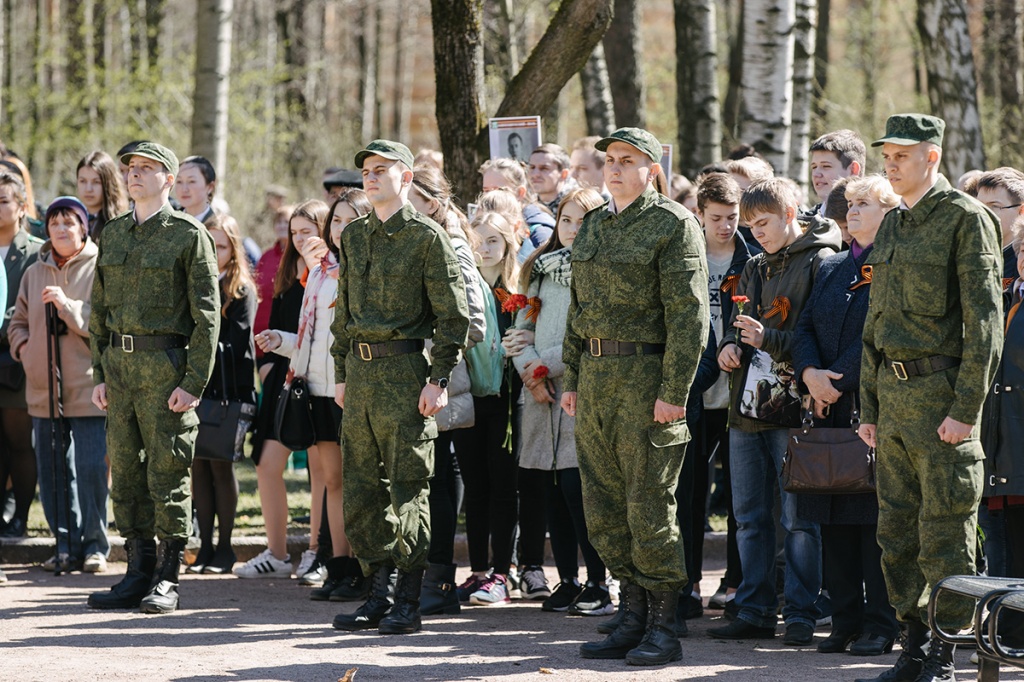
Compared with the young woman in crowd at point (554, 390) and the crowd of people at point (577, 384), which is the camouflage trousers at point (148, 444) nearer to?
the crowd of people at point (577, 384)

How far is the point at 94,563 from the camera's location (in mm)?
8852

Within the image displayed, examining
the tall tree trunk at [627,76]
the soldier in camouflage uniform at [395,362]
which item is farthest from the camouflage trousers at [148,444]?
the tall tree trunk at [627,76]

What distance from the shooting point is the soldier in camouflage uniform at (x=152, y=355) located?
7.50m

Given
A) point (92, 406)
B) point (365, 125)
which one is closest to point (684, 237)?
point (92, 406)

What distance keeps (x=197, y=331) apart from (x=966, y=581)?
4.19m

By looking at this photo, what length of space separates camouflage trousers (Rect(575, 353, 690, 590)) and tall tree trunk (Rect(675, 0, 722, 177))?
8.32 m

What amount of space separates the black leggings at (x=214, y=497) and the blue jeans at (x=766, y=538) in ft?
11.1

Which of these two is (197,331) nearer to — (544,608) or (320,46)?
(544,608)

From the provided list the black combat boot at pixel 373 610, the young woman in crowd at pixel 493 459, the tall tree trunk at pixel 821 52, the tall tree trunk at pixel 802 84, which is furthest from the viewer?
the tall tree trunk at pixel 821 52

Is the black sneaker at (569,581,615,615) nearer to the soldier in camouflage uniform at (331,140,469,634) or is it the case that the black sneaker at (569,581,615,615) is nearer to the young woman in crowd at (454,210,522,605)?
the young woman in crowd at (454,210,522,605)

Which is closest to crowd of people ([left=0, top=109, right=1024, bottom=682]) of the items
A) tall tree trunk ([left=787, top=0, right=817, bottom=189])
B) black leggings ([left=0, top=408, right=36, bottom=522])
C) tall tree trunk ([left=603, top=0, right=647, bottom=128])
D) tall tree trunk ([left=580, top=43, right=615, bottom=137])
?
black leggings ([left=0, top=408, right=36, bottom=522])

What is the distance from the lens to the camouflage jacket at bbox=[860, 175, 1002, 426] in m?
5.62

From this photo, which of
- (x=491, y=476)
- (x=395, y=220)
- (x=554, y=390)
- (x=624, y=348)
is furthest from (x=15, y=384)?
(x=624, y=348)

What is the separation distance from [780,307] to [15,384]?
5126 mm
